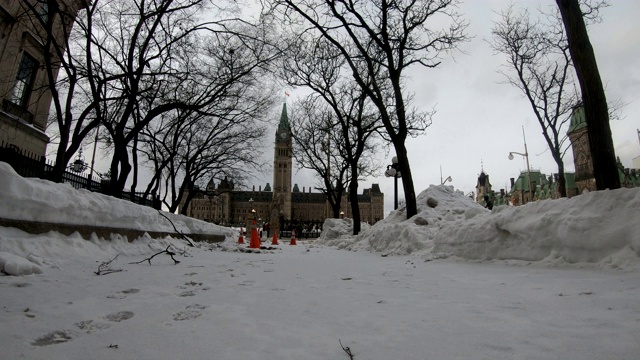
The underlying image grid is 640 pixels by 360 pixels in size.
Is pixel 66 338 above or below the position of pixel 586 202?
below

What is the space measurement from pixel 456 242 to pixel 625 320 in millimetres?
4824

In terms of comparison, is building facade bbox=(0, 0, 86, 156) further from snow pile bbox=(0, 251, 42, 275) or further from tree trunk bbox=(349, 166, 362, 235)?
tree trunk bbox=(349, 166, 362, 235)

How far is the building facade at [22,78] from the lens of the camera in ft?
52.4

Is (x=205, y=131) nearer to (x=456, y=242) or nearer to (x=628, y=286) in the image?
(x=456, y=242)

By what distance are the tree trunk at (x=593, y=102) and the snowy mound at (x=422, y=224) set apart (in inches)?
105

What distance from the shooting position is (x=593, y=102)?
614 centimetres

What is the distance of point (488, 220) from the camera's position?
640cm

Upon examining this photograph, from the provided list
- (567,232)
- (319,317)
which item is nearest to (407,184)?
(567,232)

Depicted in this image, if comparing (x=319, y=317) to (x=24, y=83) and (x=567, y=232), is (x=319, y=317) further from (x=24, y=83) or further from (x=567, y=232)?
(x=24, y=83)

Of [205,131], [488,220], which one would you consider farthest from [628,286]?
[205,131]

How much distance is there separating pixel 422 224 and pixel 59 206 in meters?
9.12

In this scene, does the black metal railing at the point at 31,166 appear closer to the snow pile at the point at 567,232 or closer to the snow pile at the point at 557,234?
the snow pile at the point at 557,234

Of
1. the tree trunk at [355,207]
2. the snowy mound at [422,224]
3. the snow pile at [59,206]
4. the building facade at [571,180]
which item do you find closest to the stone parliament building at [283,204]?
the building facade at [571,180]

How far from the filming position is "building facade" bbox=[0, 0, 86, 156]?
16.0m
